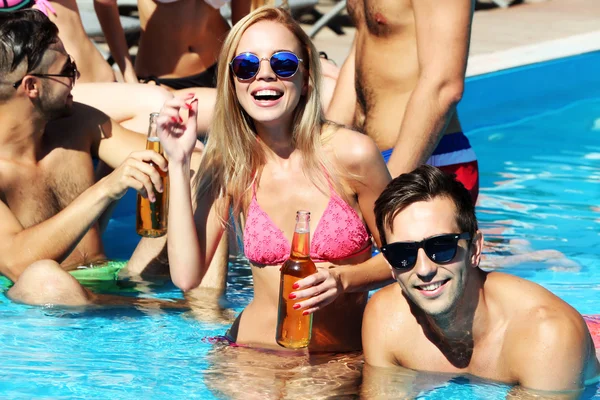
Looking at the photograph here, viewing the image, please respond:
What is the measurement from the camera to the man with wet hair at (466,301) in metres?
3.66

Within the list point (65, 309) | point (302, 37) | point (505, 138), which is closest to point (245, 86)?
point (302, 37)

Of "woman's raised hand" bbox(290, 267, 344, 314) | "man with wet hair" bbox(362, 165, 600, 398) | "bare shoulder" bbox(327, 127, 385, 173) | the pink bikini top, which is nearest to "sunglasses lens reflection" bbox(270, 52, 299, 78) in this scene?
"bare shoulder" bbox(327, 127, 385, 173)

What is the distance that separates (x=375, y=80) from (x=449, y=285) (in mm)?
1589

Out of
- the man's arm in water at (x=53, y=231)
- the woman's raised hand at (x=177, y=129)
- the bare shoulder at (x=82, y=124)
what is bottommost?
the man's arm in water at (x=53, y=231)

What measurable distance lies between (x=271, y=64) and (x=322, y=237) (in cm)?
67

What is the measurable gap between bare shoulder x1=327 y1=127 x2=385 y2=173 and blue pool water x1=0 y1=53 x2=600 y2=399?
0.74 m

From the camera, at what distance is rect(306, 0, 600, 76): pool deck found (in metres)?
9.91

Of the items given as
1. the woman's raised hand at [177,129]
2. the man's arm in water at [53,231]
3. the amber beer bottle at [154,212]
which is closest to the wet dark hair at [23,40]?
the man's arm in water at [53,231]

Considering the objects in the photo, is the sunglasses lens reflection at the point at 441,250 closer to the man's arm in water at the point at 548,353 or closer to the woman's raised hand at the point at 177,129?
the man's arm in water at the point at 548,353

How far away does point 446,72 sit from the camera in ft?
14.3

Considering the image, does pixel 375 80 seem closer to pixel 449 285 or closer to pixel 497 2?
pixel 449 285

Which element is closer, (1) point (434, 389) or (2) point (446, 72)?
(1) point (434, 389)

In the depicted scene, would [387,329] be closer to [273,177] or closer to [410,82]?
[273,177]

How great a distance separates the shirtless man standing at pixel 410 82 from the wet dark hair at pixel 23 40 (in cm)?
150
